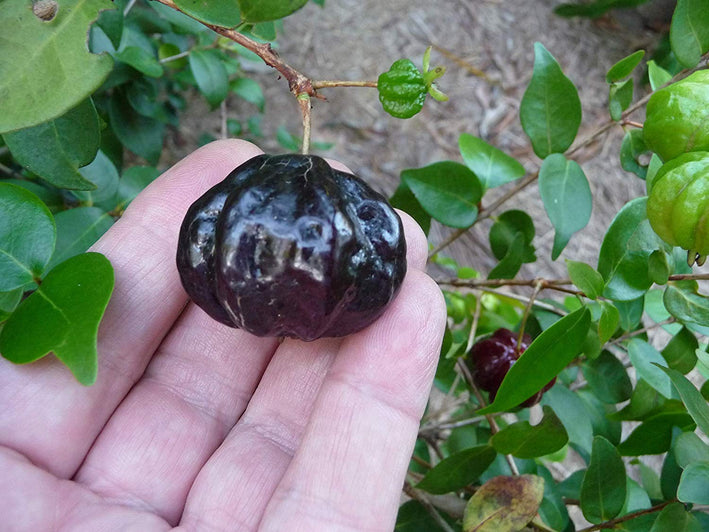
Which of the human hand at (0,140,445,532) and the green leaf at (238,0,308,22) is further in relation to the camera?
the human hand at (0,140,445,532)

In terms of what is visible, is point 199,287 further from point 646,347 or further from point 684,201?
point 646,347

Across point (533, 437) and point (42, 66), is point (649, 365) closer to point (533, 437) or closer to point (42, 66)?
point (533, 437)

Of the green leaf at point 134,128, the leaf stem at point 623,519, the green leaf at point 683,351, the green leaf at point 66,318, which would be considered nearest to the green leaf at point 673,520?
the leaf stem at point 623,519

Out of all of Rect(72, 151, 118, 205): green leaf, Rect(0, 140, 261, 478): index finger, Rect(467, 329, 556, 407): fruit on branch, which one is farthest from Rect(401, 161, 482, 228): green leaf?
Rect(72, 151, 118, 205): green leaf

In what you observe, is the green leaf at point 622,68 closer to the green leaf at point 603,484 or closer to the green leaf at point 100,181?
the green leaf at point 603,484

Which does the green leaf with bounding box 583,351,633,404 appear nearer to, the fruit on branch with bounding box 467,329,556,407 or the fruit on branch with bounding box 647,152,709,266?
the fruit on branch with bounding box 467,329,556,407

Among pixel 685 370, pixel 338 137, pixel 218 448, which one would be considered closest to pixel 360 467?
pixel 218 448
